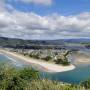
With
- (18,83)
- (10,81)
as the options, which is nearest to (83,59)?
(10,81)

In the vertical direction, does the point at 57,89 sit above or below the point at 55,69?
above

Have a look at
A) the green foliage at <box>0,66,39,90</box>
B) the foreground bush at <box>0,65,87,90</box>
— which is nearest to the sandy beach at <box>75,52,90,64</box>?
the green foliage at <box>0,66,39,90</box>

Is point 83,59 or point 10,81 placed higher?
point 10,81

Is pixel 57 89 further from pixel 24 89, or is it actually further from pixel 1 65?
pixel 1 65

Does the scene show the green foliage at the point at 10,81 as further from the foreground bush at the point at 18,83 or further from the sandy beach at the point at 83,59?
the sandy beach at the point at 83,59

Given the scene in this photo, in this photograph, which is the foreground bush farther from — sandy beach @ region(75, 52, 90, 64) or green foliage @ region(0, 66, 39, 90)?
sandy beach @ region(75, 52, 90, 64)

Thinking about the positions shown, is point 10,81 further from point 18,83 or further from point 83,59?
point 83,59

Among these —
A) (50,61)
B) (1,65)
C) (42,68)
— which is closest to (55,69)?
(42,68)

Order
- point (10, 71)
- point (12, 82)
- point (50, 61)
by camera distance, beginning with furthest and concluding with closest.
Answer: point (50, 61), point (10, 71), point (12, 82)

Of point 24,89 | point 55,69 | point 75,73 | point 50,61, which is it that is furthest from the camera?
point 50,61

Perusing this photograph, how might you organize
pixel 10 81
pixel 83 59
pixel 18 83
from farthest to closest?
pixel 83 59, pixel 10 81, pixel 18 83

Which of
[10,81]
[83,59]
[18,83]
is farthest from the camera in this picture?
[83,59]
